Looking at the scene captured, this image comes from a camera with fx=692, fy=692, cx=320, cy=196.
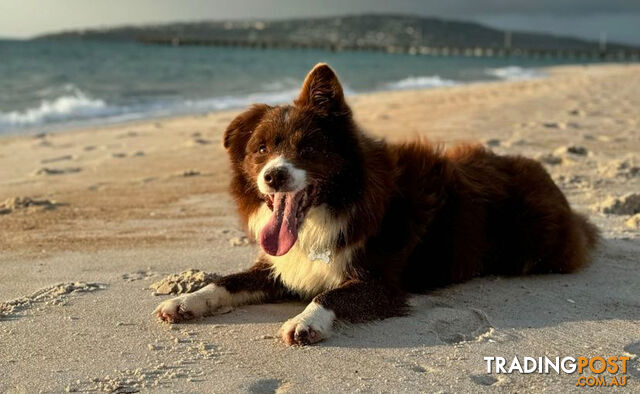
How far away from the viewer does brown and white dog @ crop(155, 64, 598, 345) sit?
4.27 metres

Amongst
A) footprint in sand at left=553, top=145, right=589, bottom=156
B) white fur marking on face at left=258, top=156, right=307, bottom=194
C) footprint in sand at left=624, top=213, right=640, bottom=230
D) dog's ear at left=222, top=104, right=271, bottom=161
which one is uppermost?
dog's ear at left=222, top=104, right=271, bottom=161

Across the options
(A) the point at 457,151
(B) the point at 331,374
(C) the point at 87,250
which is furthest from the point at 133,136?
(B) the point at 331,374

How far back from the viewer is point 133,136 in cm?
1284

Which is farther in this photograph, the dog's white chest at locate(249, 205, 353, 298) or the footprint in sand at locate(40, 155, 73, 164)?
the footprint in sand at locate(40, 155, 73, 164)

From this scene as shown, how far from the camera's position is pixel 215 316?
4414 millimetres

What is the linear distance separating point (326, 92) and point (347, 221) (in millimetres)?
858

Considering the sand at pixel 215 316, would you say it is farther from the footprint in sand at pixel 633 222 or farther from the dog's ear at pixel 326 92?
the dog's ear at pixel 326 92

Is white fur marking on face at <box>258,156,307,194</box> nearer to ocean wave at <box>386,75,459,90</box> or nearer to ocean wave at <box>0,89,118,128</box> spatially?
ocean wave at <box>0,89,118,128</box>

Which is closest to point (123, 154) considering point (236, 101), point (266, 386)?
point (266, 386)

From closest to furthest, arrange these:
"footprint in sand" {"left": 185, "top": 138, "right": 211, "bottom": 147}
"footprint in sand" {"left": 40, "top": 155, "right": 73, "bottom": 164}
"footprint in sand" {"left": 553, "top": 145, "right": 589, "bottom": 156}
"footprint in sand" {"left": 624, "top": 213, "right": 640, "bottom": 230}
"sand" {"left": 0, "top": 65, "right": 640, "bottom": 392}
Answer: "sand" {"left": 0, "top": 65, "right": 640, "bottom": 392} < "footprint in sand" {"left": 624, "top": 213, "right": 640, "bottom": 230} < "footprint in sand" {"left": 553, "top": 145, "right": 589, "bottom": 156} < "footprint in sand" {"left": 40, "top": 155, "right": 73, "bottom": 164} < "footprint in sand" {"left": 185, "top": 138, "right": 211, "bottom": 147}

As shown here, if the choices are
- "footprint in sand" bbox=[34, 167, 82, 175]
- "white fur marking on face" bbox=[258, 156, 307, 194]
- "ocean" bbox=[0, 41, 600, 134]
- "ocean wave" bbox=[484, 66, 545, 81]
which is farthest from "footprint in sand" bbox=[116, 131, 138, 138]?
"ocean wave" bbox=[484, 66, 545, 81]

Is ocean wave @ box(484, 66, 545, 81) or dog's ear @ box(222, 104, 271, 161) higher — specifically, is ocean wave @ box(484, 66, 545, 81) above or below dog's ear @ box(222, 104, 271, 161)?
below

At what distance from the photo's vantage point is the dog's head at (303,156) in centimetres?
423

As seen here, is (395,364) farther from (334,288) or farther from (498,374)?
(334,288)
